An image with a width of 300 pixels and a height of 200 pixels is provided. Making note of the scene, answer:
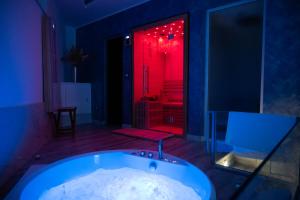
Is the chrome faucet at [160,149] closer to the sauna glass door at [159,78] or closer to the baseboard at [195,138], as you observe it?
the baseboard at [195,138]

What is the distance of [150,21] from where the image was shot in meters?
4.45

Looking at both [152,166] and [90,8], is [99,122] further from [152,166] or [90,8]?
[152,166]

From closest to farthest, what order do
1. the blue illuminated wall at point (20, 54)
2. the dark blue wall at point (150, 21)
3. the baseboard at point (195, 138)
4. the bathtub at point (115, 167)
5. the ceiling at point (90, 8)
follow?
the bathtub at point (115, 167) → the blue illuminated wall at point (20, 54) → the dark blue wall at point (150, 21) → the baseboard at point (195, 138) → the ceiling at point (90, 8)

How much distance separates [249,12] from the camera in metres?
3.18

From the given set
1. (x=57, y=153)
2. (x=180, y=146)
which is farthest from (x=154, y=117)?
(x=57, y=153)

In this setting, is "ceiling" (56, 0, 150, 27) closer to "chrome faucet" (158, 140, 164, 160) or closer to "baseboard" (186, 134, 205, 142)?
"baseboard" (186, 134, 205, 142)

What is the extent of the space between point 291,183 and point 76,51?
17.1ft

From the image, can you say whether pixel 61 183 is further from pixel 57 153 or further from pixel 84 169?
pixel 57 153

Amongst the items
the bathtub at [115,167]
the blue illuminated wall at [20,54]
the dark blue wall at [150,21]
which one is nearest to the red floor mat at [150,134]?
the dark blue wall at [150,21]

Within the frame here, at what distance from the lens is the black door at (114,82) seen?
5.45 meters

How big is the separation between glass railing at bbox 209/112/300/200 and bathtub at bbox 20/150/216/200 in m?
0.39

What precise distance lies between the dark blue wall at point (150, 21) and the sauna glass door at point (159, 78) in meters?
0.29

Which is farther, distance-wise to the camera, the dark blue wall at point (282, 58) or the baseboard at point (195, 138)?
the baseboard at point (195, 138)

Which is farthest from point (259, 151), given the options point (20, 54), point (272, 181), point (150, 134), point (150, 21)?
point (150, 21)
